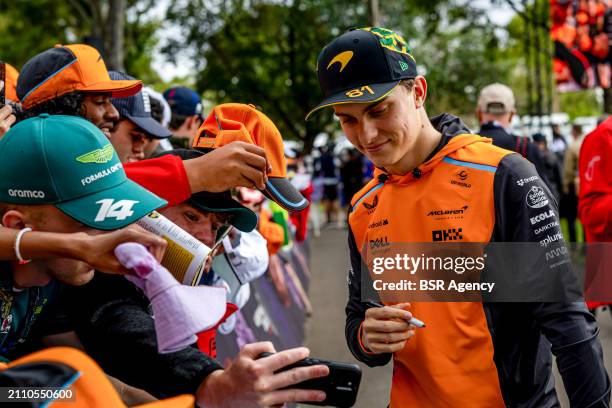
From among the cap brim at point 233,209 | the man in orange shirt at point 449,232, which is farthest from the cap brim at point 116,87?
the man in orange shirt at point 449,232

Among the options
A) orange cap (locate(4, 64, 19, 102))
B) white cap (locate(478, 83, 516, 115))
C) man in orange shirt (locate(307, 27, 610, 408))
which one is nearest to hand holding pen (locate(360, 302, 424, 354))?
man in orange shirt (locate(307, 27, 610, 408))

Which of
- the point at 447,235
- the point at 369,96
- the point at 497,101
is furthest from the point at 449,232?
the point at 497,101

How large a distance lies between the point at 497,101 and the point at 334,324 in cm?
397

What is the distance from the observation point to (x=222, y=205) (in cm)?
251

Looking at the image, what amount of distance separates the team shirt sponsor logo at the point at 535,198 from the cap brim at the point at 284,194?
2.33 ft

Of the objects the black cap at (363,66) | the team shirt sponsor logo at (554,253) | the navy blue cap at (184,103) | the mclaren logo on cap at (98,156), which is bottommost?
the team shirt sponsor logo at (554,253)

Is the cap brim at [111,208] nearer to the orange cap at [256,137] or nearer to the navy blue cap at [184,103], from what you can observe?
the orange cap at [256,137]

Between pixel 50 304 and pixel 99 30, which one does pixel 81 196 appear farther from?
pixel 99 30

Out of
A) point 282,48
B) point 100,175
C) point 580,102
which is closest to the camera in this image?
point 100,175

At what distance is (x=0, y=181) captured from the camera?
1.68 meters

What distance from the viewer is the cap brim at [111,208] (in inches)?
65.6

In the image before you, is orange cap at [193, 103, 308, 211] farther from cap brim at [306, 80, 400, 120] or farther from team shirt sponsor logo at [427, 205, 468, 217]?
team shirt sponsor logo at [427, 205, 468, 217]

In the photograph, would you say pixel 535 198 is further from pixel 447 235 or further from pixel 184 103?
pixel 184 103

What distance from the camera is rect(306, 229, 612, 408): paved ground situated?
5.82m
